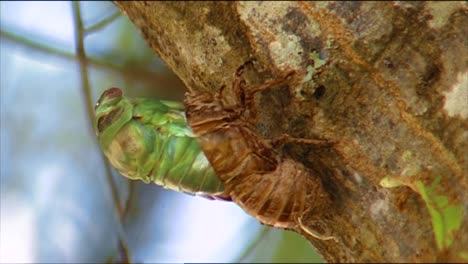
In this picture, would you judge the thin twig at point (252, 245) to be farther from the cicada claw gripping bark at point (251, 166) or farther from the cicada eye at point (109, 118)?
the cicada claw gripping bark at point (251, 166)

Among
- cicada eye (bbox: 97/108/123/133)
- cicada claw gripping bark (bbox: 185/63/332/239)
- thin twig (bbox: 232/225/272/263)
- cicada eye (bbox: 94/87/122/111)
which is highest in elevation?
cicada eye (bbox: 94/87/122/111)

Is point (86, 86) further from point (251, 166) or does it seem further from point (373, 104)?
point (373, 104)

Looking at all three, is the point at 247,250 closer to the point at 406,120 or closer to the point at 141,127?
the point at 141,127

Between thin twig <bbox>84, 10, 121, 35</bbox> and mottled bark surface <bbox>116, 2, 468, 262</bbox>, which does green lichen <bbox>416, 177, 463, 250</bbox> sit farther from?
thin twig <bbox>84, 10, 121, 35</bbox>

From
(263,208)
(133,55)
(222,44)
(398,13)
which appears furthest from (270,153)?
(133,55)

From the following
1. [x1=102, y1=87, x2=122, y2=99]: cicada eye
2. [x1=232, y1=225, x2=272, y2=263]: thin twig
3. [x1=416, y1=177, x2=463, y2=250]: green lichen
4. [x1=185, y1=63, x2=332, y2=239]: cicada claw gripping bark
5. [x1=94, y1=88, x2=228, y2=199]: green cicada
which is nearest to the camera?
[x1=416, y1=177, x2=463, y2=250]: green lichen

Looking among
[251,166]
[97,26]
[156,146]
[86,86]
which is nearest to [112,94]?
[156,146]

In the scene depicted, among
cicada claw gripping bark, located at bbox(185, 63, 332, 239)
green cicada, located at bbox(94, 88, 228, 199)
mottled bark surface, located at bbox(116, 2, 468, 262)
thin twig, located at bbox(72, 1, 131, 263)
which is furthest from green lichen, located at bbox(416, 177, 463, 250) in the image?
thin twig, located at bbox(72, 1, 131, 263)

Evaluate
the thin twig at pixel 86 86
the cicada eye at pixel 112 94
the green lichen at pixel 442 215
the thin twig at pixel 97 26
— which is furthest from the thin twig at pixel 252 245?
the green lichen at pixel 442 215
